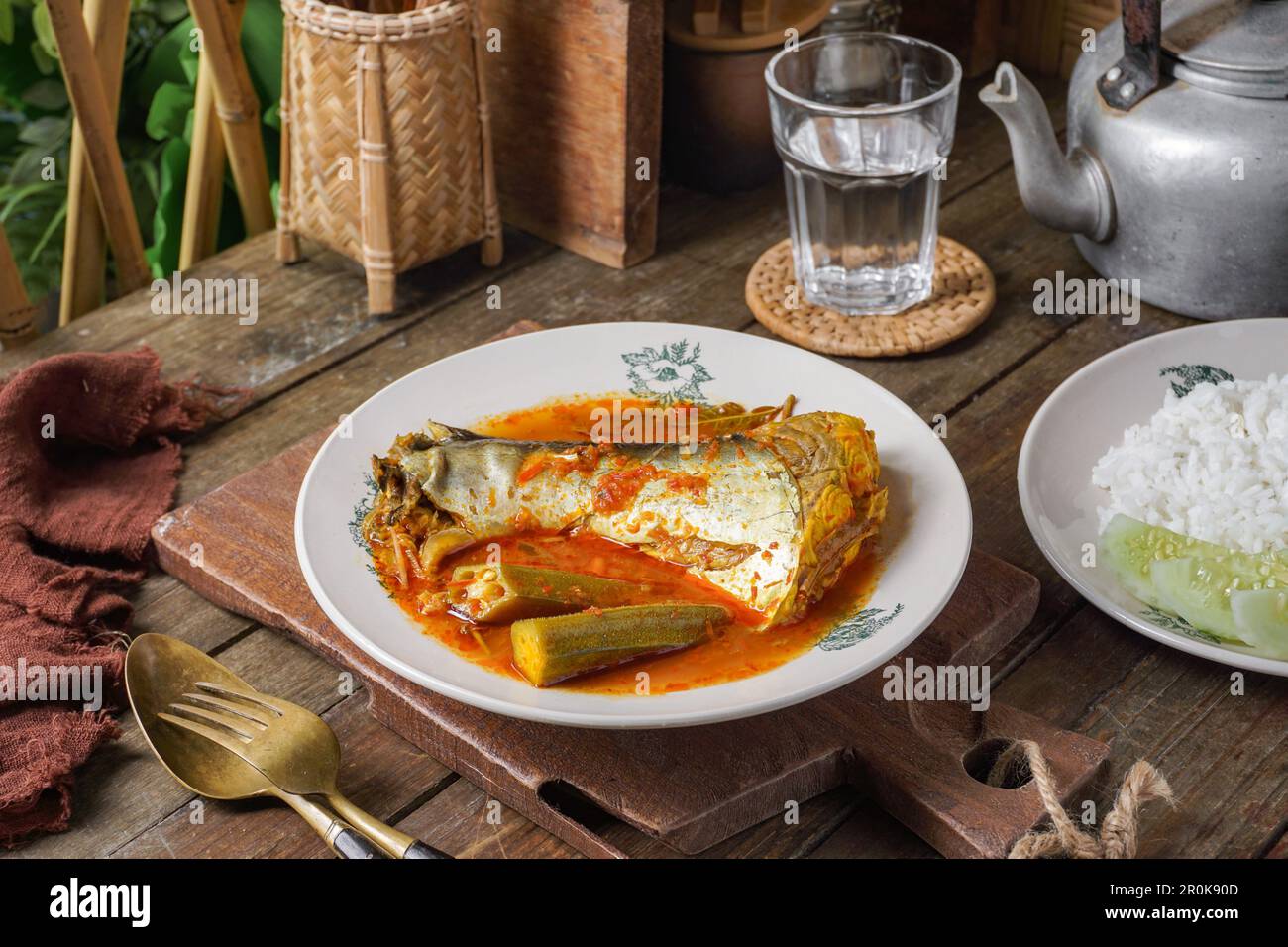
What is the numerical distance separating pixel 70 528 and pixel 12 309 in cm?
46

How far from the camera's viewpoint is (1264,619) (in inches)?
39.7

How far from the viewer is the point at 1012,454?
1.35m

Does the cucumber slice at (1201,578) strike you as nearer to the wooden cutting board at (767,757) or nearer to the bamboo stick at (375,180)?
the wooden cutting board at (767,757)

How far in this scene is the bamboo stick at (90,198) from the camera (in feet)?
5.75

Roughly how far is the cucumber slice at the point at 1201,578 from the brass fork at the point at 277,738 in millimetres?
608

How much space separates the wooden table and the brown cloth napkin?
0.03 m

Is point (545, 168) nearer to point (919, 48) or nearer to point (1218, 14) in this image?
point (919, 48)

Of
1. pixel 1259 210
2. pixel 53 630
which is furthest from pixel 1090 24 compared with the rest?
pixel 53 630

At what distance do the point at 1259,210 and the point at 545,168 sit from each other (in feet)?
2.73

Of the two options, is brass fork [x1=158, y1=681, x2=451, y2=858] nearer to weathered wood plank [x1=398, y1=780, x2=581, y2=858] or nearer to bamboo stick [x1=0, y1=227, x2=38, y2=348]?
weathered wood plank [x1=398, y1=780, x2=581, y2=858]

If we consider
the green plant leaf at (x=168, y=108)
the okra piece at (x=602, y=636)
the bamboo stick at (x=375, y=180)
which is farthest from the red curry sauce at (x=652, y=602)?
the green plant leaf at (x=168, y=108)

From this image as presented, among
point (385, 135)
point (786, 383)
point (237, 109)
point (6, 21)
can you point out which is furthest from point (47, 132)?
point (786, 383)

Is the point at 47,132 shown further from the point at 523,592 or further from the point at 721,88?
the point at 523,592

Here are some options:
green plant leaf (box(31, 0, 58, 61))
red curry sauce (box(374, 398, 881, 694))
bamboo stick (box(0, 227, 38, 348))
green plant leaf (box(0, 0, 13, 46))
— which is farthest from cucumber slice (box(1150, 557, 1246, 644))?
green plant leaf (box(0, 0, 13, 46))
